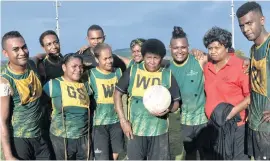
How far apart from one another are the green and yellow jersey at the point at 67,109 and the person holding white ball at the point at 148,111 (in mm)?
627

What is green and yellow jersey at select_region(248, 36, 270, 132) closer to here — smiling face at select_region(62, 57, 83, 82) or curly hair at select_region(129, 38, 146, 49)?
curly hair at select_region(129, 38, 146, 49)

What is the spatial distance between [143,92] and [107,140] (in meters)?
1.15

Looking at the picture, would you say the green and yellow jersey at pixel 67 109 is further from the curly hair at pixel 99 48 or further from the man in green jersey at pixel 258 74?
the man in green jersey at pixel 258 74

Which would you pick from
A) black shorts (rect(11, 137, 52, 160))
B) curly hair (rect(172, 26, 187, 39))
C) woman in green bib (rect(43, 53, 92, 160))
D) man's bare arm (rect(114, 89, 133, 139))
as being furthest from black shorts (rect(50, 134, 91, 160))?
curly hair (rect(172, 26, 187, 39))

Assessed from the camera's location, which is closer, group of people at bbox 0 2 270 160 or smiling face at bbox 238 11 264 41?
smiling face at bbox 238 11 264 41

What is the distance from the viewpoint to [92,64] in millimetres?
6602

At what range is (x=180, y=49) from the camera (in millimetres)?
6125

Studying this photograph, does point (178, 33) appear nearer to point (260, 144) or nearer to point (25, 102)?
point (260, 144)

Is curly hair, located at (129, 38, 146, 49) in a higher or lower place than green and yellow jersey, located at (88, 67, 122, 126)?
higher

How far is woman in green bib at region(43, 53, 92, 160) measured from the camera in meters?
5.80

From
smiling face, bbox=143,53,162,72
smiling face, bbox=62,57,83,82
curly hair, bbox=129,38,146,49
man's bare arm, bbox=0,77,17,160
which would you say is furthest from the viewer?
curly hair, bbox=129,38,146,49

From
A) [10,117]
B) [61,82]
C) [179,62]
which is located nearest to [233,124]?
[179,62]

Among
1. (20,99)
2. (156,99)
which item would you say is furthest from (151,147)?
(20,99)

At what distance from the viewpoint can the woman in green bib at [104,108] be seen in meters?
6.25
